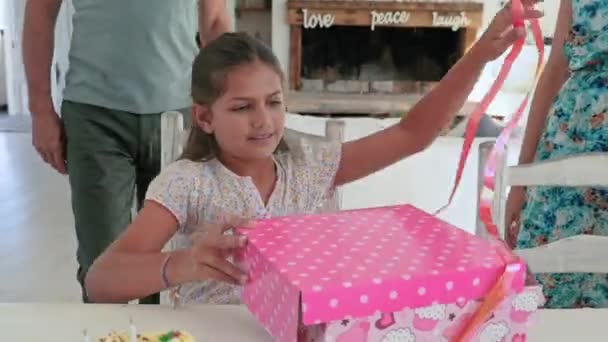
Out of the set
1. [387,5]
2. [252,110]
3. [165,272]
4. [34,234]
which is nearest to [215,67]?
[252,110]

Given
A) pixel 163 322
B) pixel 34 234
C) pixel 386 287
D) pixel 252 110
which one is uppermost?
pixel 252 110

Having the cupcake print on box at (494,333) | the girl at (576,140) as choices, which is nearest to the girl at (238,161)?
the girl at (576,140)

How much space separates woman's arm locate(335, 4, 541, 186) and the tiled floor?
174 cm

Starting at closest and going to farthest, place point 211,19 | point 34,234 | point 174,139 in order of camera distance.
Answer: point 174,139 < point 211,19 < point 34,234

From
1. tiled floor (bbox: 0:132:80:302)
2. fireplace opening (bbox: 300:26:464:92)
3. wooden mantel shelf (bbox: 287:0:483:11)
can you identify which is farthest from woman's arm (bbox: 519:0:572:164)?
fireplace opening (bbox: 300:26:464:92)

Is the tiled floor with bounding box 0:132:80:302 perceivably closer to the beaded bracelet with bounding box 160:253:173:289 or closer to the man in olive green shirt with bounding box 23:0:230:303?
the man in olive green shirt with bounding box 23:0:230:303

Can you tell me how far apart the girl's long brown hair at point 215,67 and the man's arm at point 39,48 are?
1.50 ft

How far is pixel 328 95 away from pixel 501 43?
13.0 ft

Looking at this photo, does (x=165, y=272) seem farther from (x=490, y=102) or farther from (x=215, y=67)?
(x=490, y=102)

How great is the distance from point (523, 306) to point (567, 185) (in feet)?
1.52

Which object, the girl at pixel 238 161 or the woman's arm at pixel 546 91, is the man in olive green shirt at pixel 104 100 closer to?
the girl at pixel 238 161

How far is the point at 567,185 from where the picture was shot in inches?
47.3

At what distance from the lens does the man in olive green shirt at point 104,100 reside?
4.98 feet

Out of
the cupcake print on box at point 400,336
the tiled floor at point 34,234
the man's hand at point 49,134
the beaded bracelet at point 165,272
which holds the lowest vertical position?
the tiled floor at point 34,234
